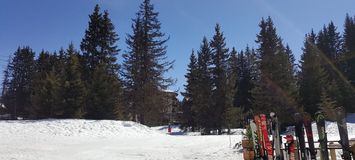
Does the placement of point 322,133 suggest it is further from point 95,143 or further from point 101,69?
point 101,69

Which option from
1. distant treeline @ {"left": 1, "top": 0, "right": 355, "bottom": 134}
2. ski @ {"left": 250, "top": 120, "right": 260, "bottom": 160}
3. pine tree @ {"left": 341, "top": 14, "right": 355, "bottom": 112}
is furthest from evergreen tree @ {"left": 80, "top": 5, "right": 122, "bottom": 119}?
pine tree @ {"left": 341, "top": 14, "right": 355, "bottom": 112}

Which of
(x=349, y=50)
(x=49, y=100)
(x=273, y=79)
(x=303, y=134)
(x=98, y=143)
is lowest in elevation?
(x=98, y=143)

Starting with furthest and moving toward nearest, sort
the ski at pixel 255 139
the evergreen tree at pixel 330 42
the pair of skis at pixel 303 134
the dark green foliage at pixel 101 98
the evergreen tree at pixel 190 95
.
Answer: the evergreen tree at pixel 330 42
the evergreen tree at pixel 190 95
the dark green foliage at pixel 101 98
the ski at pixel 255 139
the pair of skis at pixel 303 134

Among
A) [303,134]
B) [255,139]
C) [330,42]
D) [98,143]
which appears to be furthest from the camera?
[330,42]

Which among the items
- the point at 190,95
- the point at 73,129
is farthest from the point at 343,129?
the point at 190,95

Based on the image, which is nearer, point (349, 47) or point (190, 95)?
point (190, 95)

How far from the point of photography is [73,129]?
28172 mm

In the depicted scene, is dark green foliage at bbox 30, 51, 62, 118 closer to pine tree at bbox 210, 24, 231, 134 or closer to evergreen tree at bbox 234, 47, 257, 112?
pine tree at bbox 210, 24, 231, 134

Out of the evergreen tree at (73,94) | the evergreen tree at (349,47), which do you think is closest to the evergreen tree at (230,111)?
the evergreen tree at (73,94)

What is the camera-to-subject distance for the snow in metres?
17.6

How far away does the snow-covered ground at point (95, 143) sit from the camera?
17.6 meters

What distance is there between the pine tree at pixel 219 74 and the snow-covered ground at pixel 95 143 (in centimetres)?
1277

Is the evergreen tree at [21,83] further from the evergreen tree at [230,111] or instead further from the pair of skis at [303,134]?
the pair of skis at [303,134]

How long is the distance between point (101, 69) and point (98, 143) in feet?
48.8
